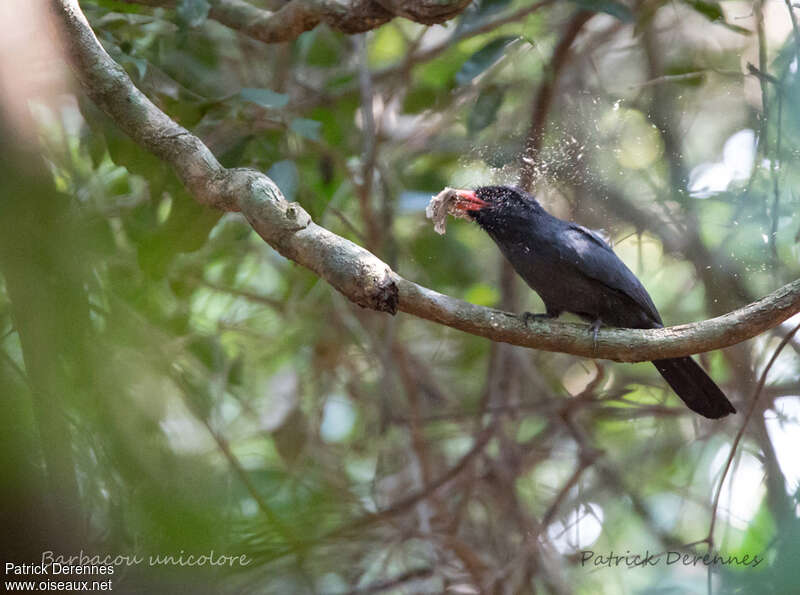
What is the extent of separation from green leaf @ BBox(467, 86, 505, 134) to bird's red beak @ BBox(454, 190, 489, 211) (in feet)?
1.68

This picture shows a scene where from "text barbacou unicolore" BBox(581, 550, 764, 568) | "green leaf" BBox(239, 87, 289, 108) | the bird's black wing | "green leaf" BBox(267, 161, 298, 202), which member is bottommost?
"text barbacou unicolore" BBox(581, 550, 764, 568)

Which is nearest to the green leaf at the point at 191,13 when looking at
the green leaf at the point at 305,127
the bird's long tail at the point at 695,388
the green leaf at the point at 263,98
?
the green leaf at the point at 263,98

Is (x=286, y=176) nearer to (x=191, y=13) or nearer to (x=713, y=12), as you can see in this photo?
(x=191, y=13)

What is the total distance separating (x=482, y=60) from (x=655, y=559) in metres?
2.27

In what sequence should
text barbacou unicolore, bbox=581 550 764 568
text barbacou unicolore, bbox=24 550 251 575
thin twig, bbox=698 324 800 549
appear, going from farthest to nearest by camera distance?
1. thin twig, bbox=698 324 800 549
2. text barbacou unicolore, bbox=581 550 764 568
3. text barbacou unicolore, bbox=24 550 251 575

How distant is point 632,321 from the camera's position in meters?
3.14

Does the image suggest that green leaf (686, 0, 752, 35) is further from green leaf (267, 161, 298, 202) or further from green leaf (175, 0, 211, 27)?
green leaf (175, 0, 211, 27)

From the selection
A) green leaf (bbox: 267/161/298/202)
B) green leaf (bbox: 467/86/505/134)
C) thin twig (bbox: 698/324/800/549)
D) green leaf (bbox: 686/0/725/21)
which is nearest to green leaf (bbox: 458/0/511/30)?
green leaf (bbox: 467/86/505/134)

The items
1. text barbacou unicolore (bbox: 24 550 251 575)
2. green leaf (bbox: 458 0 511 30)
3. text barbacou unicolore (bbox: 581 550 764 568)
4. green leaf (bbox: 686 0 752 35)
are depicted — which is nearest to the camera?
text barbacou unicolore (bbox: 24 550 251 575)

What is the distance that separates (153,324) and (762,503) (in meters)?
2.35

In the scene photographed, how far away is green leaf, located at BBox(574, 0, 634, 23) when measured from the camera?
128 inches

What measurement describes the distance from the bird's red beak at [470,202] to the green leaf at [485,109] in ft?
1.68

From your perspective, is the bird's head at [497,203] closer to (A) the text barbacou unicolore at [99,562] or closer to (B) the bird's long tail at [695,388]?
(B) the bird's long tail at [695,388]

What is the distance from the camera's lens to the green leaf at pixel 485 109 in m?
3.42
